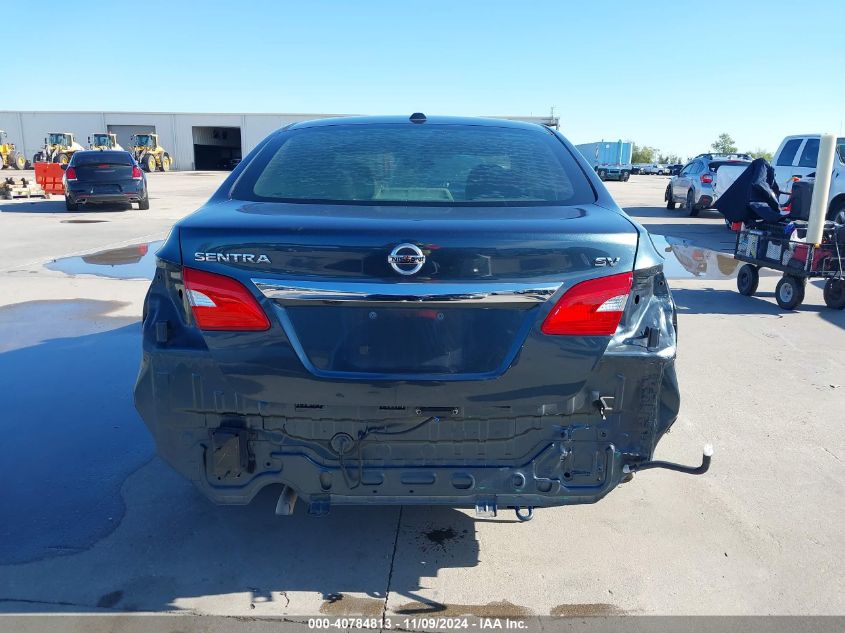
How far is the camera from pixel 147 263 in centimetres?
1095

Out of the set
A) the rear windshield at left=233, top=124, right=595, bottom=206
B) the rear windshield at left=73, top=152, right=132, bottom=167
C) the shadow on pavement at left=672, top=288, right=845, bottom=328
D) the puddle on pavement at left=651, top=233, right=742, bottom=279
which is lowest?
the puddle on pavement at left=651, top=233, right=742, bottom=279

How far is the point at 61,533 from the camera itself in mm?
3303

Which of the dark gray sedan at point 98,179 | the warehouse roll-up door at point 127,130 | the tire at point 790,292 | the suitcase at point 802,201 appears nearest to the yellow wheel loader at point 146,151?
the warehouse roll-up door at point 127,130

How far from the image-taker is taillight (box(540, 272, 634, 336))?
244 centimetres

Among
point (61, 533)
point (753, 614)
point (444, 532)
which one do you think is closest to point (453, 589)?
point (444, 532)

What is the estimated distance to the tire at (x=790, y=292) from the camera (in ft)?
26.6

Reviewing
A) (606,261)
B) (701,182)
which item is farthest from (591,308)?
(701,182)

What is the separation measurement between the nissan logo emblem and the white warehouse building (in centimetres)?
5972

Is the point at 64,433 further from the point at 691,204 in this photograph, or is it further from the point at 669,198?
the point at 669,198

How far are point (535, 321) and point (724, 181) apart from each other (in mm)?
16956

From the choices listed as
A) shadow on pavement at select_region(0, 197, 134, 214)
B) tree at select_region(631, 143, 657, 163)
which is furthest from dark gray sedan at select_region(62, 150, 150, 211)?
tree at select_region(631, 143, 657, 163)

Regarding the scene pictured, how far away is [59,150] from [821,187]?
39.0m

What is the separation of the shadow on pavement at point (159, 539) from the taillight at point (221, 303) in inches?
46.2

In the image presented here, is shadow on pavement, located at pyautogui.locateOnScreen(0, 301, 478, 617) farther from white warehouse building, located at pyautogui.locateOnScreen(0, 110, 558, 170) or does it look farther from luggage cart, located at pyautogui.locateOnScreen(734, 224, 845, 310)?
white warehouse building, located at pyautogui.locateOnScreen(0, 110, 558, 170)
